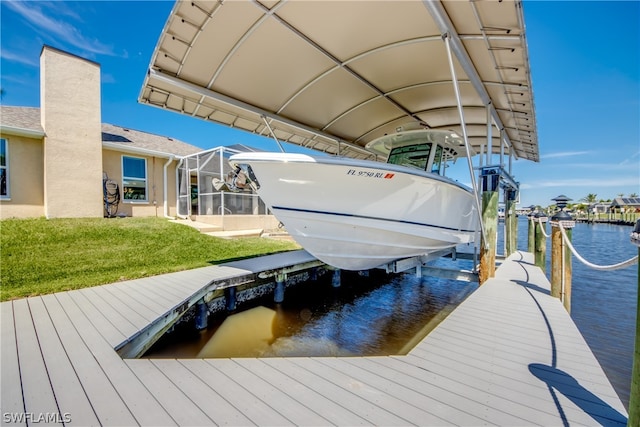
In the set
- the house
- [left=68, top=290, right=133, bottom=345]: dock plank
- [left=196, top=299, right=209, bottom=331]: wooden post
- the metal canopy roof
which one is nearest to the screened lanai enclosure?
the house

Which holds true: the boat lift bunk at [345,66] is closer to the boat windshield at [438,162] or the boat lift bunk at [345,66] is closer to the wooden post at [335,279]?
the boat windshield at [438,162]

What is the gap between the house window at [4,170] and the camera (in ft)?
26.5

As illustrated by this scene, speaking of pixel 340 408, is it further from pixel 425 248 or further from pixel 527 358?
pixel 425 248

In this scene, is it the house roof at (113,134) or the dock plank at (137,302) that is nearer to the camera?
the dock plank at (137,302)

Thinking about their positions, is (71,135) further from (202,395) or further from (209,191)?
(202,395)

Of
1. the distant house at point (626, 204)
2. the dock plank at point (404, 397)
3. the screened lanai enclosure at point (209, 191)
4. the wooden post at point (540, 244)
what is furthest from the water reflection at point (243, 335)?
the distant house at point (626, 204)

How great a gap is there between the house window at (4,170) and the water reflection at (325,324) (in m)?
8.07

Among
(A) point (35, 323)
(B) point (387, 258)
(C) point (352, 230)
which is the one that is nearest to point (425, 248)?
(B) point (387, 258)

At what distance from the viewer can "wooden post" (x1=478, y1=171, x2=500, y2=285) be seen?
5.25 metres

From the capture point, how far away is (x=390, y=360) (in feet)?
7.61

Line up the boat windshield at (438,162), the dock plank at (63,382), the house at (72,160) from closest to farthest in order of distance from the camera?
1. the dock plank at (63,382)
2. the boat windshield at (438,162)
3. the house at (72,160)

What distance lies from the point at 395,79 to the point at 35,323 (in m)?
Answer: 6.08

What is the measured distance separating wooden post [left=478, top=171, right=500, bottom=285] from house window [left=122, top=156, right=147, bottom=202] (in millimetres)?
12278

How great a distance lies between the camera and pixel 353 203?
3.76m
